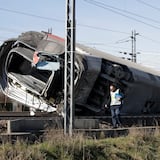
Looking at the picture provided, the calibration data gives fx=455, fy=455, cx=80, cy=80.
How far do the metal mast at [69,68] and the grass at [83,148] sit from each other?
1.24 metres

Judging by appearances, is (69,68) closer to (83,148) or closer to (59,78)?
(83,148)

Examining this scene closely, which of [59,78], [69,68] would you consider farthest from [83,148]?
[59,78]

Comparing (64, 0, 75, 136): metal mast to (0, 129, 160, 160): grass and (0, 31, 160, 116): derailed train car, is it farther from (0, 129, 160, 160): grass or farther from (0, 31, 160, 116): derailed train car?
(0, 31, 160, 116): derailed train car

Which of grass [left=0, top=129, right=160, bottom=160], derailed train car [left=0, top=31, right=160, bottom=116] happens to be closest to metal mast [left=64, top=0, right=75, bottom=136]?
grass [left=0, top=129, right=160, bottom=160]

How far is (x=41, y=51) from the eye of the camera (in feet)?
59.7

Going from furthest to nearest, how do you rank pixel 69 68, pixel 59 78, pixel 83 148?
pixel 59 78
pixel 69 68
pixel 83 148

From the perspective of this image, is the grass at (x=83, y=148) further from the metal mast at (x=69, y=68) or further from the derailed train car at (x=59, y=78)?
the derailed train car at (x=59, y=78)

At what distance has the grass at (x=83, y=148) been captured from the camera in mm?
8898

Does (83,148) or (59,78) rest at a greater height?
(59,78)

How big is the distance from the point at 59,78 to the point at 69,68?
17.5 feet

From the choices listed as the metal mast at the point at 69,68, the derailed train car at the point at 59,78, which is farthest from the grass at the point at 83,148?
the derailed train car at the point at 59,78

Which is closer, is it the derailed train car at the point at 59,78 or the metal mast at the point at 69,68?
the metal mast at the point at 69,68

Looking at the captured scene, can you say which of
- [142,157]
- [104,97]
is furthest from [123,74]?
[142,157]

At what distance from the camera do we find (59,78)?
18672mm
